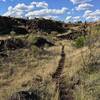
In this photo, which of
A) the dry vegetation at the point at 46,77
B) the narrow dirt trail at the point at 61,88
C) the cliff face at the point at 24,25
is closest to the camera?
the narrow dirt trail at the point at 61,88

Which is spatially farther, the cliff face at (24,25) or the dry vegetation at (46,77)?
the cliff face at (24,25)

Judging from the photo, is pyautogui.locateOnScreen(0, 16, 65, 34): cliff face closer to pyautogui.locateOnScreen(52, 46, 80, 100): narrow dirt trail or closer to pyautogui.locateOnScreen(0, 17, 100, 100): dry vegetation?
pyautogui.locateOnScreen(0, 17, 100, 100): dry vegetation

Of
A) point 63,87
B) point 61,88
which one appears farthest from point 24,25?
point 61,88

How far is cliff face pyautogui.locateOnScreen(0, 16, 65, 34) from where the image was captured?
47.7 meters

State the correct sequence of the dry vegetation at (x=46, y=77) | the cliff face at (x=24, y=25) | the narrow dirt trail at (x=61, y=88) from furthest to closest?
the cliff face at (x=24, y=25), the dry vegetation at (x=46, y=77), the narrow dirt trail at (x=61, y=88)

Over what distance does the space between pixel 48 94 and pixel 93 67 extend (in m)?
4.52

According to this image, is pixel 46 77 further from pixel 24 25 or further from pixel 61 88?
pixel 24 25

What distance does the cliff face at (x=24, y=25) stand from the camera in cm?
4769

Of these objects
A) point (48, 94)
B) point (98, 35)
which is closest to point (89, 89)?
point (48, 94)

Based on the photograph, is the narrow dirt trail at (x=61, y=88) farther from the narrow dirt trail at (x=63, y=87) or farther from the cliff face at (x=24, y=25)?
the cliff face at (x=24, y=25)

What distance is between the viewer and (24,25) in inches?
2093

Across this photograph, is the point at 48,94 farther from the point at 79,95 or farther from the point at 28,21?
the point at 28,21

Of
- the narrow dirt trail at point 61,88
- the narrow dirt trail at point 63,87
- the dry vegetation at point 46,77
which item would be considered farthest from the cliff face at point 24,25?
the narrow dirt trail at point 63,87

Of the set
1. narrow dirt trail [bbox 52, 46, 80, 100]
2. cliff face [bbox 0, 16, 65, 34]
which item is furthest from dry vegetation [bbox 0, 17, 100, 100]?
cliff face [bbox 0, 16, 65, 34]
